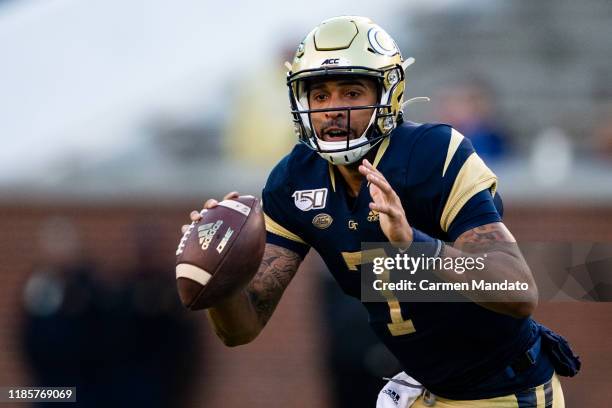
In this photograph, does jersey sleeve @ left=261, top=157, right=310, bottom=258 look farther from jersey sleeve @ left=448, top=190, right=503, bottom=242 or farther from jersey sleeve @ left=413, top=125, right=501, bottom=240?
jersey sleeve @ left=448, top=190, right=503, bottom=242

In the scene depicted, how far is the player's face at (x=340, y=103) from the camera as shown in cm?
366

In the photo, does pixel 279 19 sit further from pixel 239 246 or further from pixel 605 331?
pixel 239 246

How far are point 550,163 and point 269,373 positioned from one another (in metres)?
2.40

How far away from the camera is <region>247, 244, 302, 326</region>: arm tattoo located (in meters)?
3.84

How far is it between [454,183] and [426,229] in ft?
0.71

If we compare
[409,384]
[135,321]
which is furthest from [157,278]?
[409,384]

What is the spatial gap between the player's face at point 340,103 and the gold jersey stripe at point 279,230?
17.0 inches

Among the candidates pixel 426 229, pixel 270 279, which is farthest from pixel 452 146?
pixel 270 279

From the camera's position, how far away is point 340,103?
372cm

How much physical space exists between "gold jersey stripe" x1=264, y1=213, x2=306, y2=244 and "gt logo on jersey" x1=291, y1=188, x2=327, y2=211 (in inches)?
5.7

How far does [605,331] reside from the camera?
25.3 feet

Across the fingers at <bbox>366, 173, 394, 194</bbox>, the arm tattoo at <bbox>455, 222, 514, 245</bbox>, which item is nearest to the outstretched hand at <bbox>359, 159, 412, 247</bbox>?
the fingers at <bbox>366, 173, 394, 194</bbox>

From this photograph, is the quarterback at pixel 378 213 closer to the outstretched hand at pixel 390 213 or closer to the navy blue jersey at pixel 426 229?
the navy blue jersey at pixel 426 229

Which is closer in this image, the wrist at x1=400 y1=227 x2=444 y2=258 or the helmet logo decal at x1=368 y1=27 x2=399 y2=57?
the wrist at x1=400 y1=227 x2=444 y2=258
